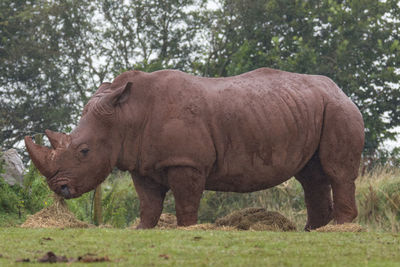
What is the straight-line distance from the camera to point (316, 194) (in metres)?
9.43

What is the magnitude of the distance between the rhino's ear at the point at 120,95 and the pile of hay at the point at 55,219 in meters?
1.59

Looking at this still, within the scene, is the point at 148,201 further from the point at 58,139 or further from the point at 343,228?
the point at 343,228

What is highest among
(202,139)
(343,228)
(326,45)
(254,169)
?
(326,45)

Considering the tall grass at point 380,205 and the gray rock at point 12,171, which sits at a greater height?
the gray rock at point 12,171

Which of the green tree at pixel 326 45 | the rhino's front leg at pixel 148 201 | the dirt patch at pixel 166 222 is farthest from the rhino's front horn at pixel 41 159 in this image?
the green tree at pixel 326 45

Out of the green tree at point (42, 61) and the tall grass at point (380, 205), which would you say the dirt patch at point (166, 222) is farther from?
the green tree at point (42, 61)

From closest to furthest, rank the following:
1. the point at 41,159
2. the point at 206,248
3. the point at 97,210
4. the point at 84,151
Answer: the point at 206,248
the point at 41,159
the point at 84,151
the point at 97,210

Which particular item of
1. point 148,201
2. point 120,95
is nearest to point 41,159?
point 120,95

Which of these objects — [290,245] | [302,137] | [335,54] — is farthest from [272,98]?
[335,54]

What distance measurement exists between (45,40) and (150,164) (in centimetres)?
2327

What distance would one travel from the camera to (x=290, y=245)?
615 centimetres

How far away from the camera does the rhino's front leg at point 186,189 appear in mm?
7965

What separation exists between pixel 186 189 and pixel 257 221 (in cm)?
124

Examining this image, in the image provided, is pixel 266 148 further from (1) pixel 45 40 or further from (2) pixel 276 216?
(1) pixel 45 40
